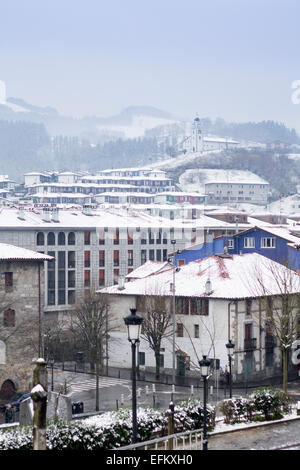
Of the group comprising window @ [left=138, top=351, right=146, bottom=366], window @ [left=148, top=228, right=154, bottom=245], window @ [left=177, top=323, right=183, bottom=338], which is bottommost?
window @ [left=138, top=351, right=146, bottom=366]

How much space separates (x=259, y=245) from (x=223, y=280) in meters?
18.5

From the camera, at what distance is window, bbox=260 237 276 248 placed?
79.0 meters

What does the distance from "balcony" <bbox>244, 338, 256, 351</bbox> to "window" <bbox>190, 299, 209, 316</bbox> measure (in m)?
3.22

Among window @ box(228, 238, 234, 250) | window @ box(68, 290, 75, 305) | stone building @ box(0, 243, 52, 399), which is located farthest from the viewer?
window @ box(68, 290, 75, 305)

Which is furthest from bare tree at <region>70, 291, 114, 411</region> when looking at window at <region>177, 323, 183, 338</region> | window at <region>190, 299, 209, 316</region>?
window at <region>190, 299, 209, 316</region>

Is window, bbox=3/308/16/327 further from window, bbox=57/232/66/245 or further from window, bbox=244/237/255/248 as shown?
window, bbox=57/232/66/245

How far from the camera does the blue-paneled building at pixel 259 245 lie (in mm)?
75562

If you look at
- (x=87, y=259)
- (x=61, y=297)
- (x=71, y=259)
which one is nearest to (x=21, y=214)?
(x=71, y=259)

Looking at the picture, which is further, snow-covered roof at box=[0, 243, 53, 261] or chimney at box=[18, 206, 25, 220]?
chimney at box=[18, 206, 25, 220]

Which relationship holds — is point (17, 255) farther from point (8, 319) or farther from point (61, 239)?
point (61, 239)

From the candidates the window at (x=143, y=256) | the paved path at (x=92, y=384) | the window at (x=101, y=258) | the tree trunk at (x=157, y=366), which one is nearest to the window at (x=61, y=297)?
the window at (x=101, y=258)

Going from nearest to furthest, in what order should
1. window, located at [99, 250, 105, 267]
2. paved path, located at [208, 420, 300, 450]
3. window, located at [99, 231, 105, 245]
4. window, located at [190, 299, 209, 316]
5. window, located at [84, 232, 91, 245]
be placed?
1. paved path, located at [208, 420, 300, 450]
2. window, located at [190, 299, 209, 316]
3. window, located at [84, 232, 91, 245]
4. window, located at [99, 250, 105, 267]
5. window, located at [99, 231, 105, 245]

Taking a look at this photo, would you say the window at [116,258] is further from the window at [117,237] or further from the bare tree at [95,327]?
the bare tree at [95,327]
